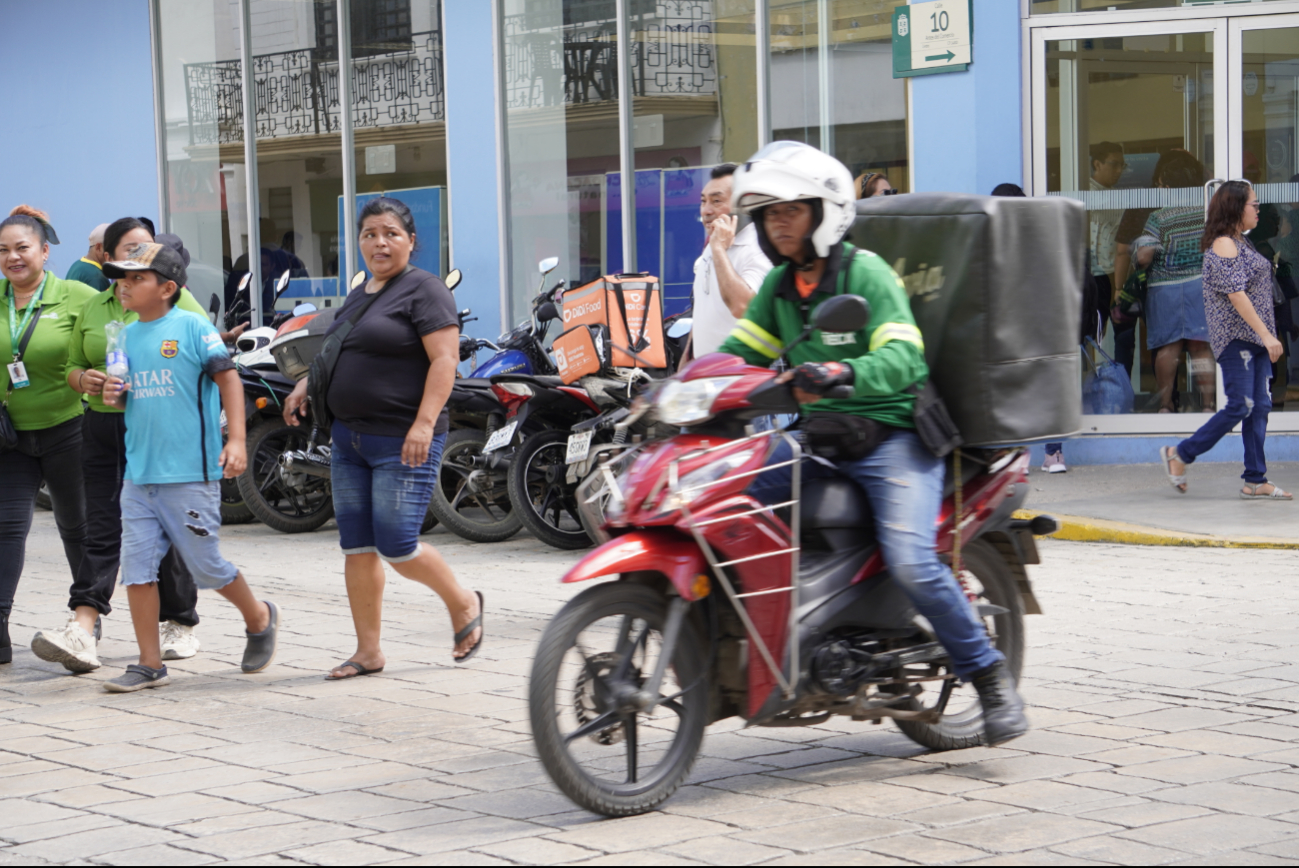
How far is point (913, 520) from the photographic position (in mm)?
4609

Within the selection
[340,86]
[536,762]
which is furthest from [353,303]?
[340,86]

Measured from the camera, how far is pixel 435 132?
591 inches

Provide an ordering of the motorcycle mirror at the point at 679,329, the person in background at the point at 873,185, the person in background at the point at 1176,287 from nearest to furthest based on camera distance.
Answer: the motorcycle mirror at the point at 679,329 → the person in background at the point at 873,185 → the person in background at the point at 1176,287

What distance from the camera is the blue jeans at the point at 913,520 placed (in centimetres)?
459

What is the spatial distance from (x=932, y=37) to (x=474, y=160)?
172 inches

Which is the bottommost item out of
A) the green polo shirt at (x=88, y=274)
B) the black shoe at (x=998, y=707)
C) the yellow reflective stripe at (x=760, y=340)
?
the black shoe at (x=998, y=707)

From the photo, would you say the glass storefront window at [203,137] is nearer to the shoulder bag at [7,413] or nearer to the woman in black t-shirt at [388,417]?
the shoulder bag at [7,413]

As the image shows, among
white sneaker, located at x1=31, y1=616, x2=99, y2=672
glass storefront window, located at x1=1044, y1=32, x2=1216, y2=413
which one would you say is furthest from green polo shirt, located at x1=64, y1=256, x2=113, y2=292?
glass storefront window, located at x1=1044, y1=32, x2=1216, y2=413

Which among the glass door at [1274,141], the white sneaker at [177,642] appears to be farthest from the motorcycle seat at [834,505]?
the glass door at [1274,141]

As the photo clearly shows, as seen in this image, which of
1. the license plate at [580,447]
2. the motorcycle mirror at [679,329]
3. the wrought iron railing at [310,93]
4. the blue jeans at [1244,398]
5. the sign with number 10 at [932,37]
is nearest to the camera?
the license plate at [580,447]

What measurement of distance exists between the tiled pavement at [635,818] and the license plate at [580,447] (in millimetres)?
1878

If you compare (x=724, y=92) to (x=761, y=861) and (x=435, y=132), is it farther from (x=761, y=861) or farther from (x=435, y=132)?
(x=761, y=861)

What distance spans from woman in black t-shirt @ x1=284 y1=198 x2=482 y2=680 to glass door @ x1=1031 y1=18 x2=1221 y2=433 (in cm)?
745

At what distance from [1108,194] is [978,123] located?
1.33 metres
